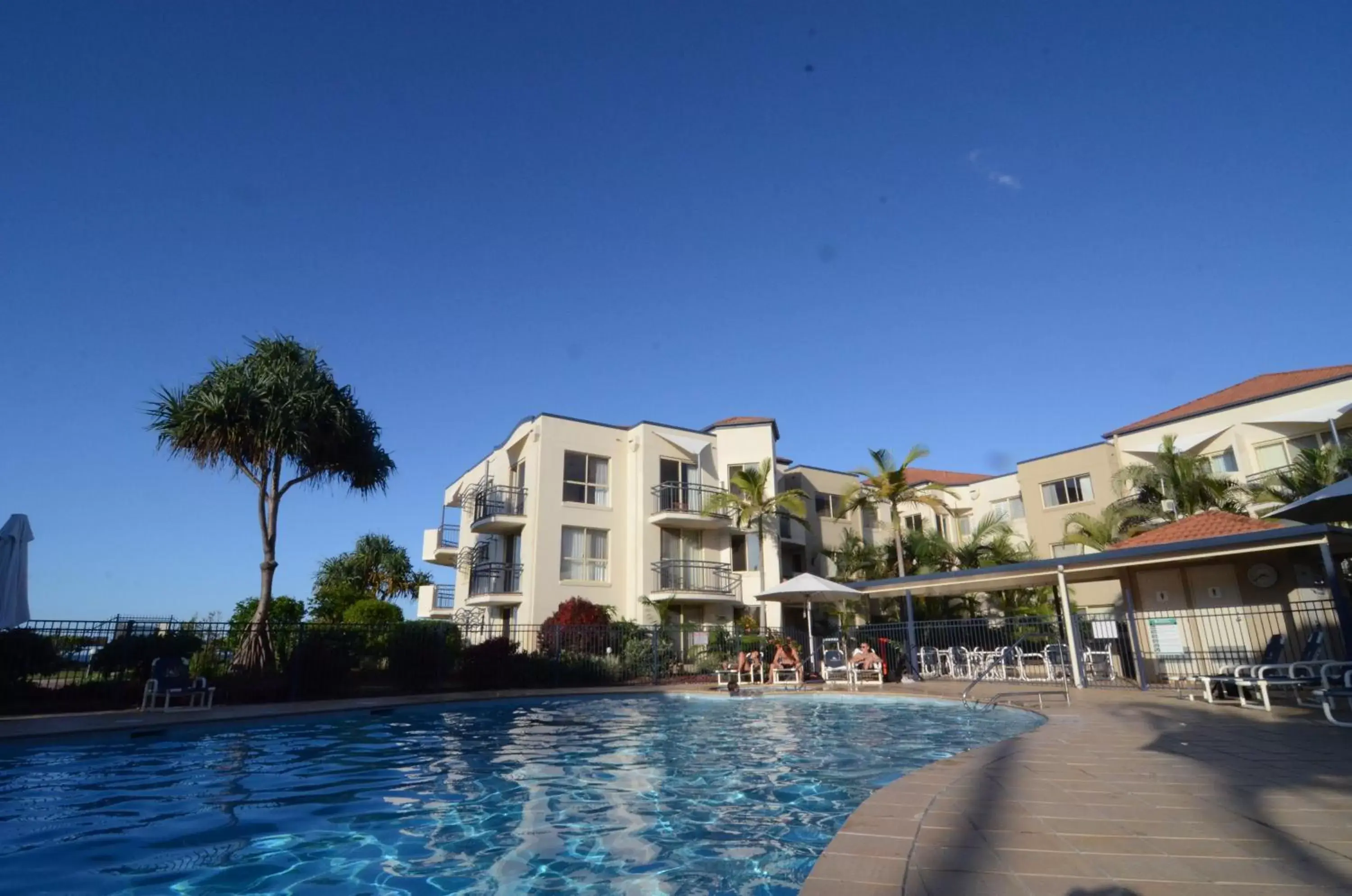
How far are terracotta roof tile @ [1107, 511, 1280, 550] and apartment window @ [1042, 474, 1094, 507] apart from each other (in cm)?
1302

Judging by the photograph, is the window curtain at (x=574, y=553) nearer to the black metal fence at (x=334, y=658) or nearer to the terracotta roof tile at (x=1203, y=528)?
the black metal fence at (x=334, y=658)

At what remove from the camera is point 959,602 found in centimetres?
2673

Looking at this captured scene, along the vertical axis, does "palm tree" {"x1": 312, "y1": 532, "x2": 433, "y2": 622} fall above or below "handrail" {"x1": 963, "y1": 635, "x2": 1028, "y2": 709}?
above

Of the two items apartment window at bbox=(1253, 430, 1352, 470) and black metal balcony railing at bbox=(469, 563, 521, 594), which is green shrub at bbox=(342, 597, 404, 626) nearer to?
black metal balcony railing at bbox=(469, 563, 521, 594)

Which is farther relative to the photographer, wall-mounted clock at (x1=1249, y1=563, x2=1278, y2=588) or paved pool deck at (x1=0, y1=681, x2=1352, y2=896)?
wall-mounted clock at (x1=1249, y1=563, x2=1278, y2=588)

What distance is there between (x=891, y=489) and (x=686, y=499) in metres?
8.33

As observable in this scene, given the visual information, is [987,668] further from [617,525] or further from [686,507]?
[617,525]

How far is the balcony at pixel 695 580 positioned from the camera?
24.0m

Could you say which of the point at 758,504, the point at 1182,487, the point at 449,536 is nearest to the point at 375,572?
the point at 449,536

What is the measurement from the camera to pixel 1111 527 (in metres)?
23.5

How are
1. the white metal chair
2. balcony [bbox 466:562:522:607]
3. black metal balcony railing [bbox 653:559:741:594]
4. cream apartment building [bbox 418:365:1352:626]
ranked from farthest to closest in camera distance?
black metal balcony railing [bbox 653:559:741:594] < balcony [bbox 466:562:522:607] < cream apartment building [bbox 418:365:1352:626] < the white metal chair

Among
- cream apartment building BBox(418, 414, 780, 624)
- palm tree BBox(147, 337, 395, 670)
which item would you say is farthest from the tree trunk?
cream apartment building BBox(418, 414, 780, 624)

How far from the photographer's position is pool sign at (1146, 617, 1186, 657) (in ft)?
46.0

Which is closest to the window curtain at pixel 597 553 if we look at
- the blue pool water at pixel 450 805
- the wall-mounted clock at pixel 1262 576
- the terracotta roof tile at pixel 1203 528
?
the blue pool water at pixel 450 805
